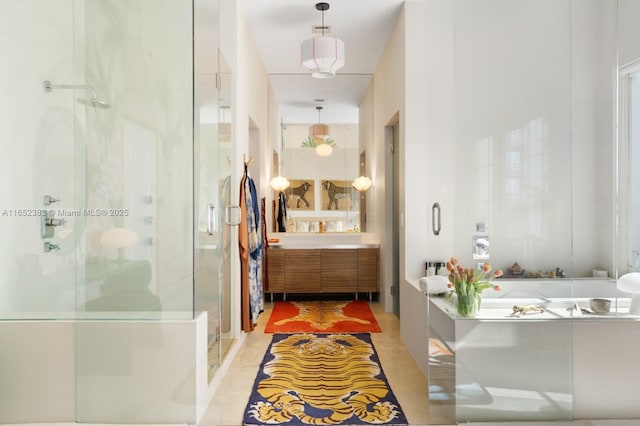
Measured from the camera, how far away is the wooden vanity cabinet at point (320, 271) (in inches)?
227

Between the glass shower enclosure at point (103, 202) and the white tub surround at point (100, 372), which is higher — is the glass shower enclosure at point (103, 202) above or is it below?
above

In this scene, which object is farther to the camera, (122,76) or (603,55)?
(603,55)

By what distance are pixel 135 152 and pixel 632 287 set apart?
2254 mm

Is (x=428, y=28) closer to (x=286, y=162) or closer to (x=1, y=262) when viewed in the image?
(x=1, y=262)

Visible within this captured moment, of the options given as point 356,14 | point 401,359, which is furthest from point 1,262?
point 356,14

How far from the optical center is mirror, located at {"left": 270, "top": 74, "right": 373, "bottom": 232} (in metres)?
6.30

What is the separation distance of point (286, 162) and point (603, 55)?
452cm

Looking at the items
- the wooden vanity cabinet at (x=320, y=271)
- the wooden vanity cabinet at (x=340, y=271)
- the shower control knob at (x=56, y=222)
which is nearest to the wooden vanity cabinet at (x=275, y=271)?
the wooden vanity cabinet at (x=320, y=271)

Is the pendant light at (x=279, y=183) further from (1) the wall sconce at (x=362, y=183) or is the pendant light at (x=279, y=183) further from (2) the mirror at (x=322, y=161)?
(1) the wall sconce at (x=362, y=183)

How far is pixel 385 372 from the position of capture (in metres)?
3.23

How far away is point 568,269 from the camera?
214 cm

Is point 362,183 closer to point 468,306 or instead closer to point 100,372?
point 468,306

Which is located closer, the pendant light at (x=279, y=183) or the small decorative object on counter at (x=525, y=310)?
the small decorative object on counter at (x=525, y=310)

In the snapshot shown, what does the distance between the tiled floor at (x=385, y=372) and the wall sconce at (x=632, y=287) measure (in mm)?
1163
